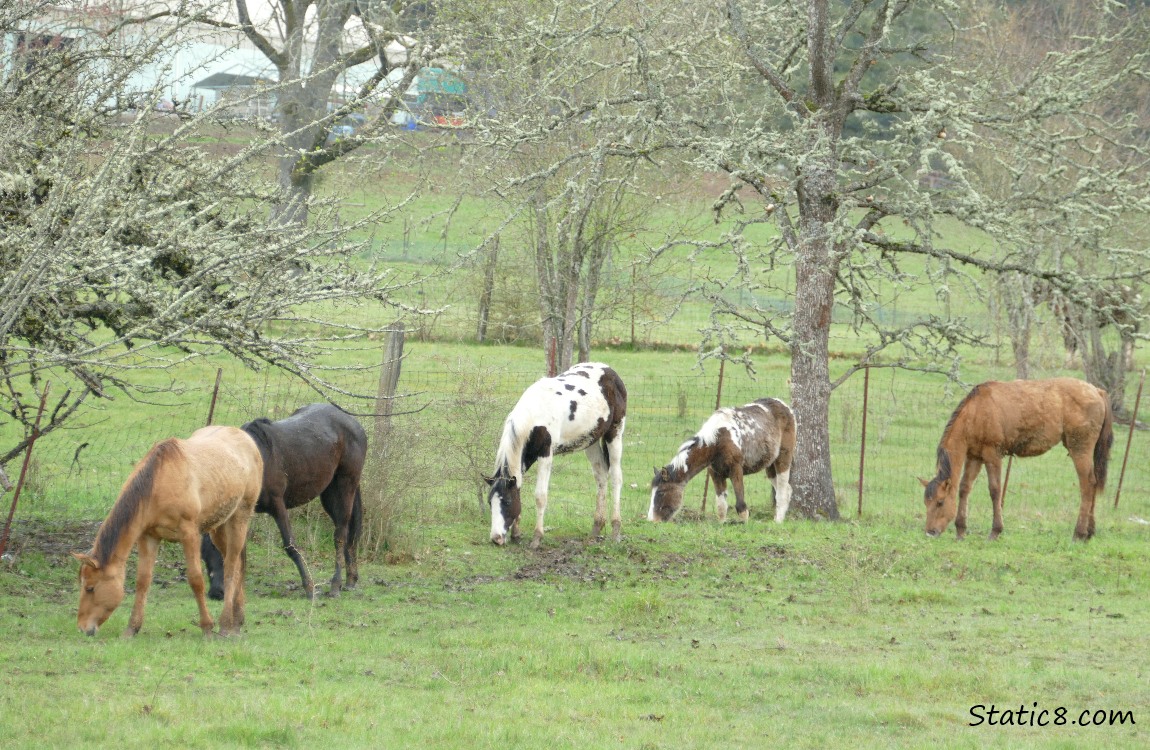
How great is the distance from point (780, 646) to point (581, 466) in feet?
34.2

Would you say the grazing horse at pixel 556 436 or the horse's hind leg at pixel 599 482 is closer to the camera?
the grazing horse at pixel 556 436

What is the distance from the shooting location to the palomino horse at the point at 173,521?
711cm

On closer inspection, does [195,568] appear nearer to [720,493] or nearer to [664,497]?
[664,497]

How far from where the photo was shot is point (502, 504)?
1121cm

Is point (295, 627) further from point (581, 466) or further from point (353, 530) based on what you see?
point (581, 466)

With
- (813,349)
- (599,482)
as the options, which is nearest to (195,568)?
(599,482)

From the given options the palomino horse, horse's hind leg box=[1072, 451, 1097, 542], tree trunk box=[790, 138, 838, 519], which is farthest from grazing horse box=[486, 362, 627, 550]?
horse's hind leg box=[1072, 451, 1097, 542]

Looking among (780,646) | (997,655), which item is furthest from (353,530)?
(997,655)

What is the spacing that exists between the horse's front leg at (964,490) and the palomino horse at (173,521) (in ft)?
27.5

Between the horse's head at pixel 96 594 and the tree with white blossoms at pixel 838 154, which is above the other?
the tree with white blossoms at pixel 838 154

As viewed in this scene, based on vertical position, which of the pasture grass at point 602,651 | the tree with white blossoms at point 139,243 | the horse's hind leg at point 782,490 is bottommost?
the pasture grass at point 602,651

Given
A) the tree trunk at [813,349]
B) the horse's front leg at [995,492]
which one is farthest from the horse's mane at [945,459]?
the tree trunk at [813,349]

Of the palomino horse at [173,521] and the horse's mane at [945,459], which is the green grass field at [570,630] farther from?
the horse's mane at [945,459]

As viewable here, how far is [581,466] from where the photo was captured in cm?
1836
